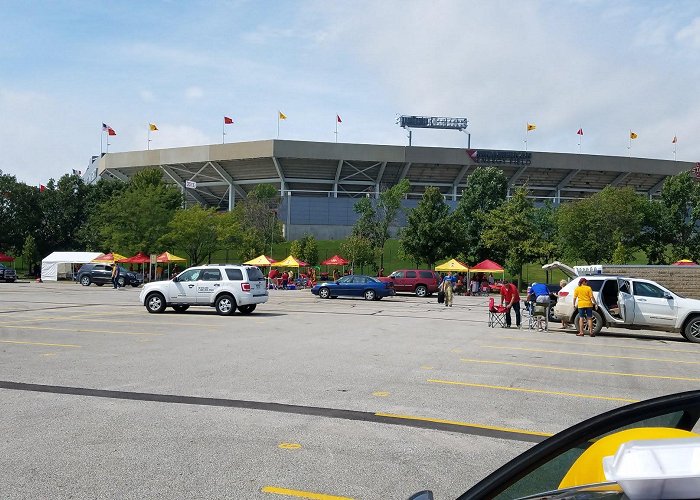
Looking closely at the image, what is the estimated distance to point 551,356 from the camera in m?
13.0

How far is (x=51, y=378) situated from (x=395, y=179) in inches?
3161

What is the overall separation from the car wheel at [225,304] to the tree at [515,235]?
113ft

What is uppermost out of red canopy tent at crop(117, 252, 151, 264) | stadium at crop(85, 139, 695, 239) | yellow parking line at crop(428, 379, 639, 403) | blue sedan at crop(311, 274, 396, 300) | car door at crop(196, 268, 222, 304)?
stadium at crop(85, 139, 695, 239)

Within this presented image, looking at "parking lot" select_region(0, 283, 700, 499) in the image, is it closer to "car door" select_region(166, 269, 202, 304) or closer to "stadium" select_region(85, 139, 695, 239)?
"car door" select_region(166, 269, 202, 304)

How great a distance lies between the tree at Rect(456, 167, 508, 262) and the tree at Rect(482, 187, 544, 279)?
11.8 ft

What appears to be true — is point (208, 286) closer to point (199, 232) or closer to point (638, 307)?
point (638, 307)

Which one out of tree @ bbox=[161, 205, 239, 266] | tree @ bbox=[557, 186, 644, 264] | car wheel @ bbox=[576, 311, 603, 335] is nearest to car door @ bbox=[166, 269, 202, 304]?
car wheel @ bbox=[576, 311, 603, 335]

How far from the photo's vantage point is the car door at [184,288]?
2170 centimetres

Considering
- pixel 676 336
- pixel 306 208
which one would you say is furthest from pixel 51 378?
pixel 306 208

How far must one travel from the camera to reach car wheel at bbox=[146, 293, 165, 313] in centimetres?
2195

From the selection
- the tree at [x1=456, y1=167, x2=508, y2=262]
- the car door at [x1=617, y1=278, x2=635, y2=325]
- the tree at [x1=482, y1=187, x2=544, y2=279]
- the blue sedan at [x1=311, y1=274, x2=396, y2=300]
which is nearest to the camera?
the car door at [x1=617, y1=278, x2=635, y2=325]

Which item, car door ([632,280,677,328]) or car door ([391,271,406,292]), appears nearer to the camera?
car door ([632,280,677,328])

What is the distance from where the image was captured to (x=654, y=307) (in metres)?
18.1

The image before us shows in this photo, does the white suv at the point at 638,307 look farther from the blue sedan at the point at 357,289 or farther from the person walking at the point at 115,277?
the person walking at the point at 115,277
